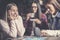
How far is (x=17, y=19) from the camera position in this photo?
2.13 metres

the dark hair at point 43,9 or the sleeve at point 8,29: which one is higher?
the dark hair at point 43,9

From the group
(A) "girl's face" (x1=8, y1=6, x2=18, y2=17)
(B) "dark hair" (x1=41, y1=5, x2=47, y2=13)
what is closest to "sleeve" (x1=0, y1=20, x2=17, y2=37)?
(A) "girl's face" (x1=8, y1=6, x2=18, y2=17)

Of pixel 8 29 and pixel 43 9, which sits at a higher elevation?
pixel 43 9

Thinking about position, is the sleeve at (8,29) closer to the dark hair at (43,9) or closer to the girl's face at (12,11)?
the girl's face at (12,11)

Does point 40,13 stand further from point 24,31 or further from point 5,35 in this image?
point 5,35

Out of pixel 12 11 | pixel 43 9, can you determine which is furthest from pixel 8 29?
pixel 43 9

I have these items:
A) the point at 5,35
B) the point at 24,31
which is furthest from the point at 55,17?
the point at 5,35

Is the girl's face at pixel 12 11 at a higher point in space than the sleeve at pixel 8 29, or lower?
higher

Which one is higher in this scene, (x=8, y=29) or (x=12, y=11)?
(x=12, y=11)

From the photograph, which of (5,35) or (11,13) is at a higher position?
(11,13)

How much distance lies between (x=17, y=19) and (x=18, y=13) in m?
0.05

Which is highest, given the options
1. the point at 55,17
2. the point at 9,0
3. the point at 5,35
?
the point at 9,0

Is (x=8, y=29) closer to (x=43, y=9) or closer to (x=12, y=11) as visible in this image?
(x=12, y=11)

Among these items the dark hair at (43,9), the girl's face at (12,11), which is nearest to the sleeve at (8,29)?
the girl's face at (12,11)
